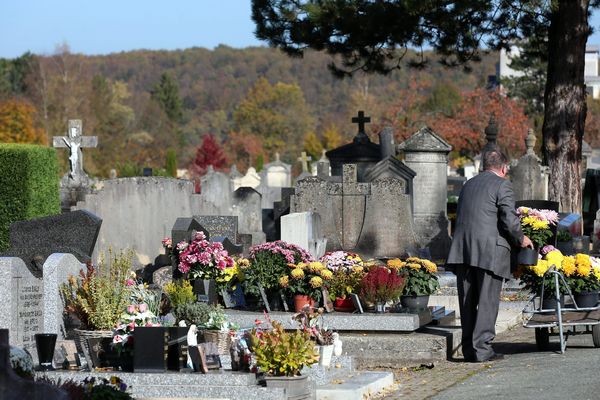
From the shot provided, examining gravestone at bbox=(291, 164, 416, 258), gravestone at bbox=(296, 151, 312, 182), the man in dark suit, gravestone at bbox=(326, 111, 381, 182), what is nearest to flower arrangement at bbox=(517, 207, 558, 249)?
the man in dark suit

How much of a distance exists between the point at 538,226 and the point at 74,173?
19.6 metres

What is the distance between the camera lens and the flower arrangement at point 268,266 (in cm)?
1352

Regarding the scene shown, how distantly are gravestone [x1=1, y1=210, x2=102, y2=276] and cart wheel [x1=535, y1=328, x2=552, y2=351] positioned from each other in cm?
632

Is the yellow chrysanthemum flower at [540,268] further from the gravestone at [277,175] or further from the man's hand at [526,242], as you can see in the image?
the gravestone at [277,175]

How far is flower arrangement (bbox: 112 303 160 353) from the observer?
1060cm

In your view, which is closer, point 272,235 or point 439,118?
point 272,235

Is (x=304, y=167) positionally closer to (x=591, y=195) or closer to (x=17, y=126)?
(x=17, y=126)

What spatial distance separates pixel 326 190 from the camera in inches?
855

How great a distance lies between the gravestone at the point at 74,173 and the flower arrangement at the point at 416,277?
1608cm

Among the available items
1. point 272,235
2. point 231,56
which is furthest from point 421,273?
point 231,56

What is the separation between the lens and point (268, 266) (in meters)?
13.6

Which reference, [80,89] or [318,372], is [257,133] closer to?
[80,89]

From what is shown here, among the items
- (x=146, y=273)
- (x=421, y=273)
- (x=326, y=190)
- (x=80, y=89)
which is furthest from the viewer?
(x=80, y=89)

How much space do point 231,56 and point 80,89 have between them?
4089 inches
